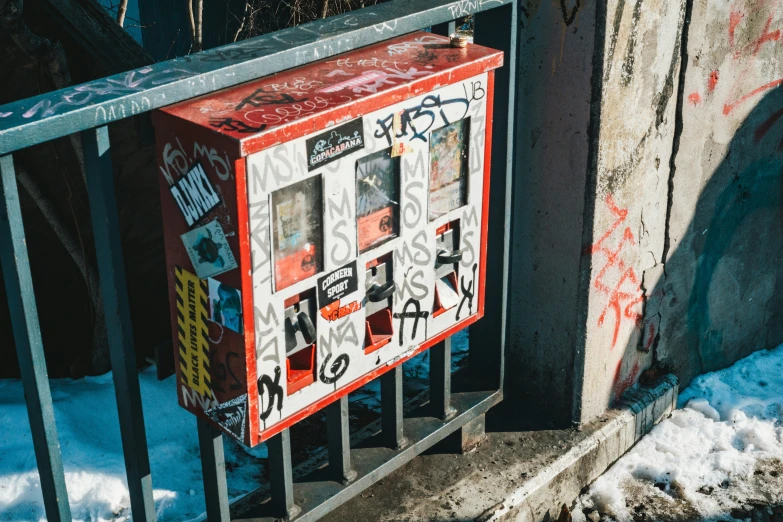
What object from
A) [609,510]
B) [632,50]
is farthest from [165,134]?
[609,510]

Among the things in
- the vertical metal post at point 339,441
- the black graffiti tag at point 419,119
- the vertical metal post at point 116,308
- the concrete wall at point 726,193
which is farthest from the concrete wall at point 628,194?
the vertical metal post at point 116,308

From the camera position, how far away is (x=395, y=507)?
3094mm

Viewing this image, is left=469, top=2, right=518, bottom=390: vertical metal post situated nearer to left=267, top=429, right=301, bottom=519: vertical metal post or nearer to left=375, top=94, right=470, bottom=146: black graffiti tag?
left=375, top=94, right=470, bottom=146: black graffiti tag

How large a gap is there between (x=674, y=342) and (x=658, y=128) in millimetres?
1058

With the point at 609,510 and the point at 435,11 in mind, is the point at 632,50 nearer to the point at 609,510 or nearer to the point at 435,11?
the point at 435,11

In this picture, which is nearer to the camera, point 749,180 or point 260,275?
point 260,275

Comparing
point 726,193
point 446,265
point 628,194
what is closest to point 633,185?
point 628,194

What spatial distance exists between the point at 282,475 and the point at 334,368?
38 cm

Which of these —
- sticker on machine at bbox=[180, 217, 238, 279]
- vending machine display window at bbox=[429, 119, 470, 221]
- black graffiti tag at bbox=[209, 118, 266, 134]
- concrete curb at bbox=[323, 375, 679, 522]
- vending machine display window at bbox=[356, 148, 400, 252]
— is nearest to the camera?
black graffiti tag at bbox=[209, 118, 266, 134]

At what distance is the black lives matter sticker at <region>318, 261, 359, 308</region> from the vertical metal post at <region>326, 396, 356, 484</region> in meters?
0.42

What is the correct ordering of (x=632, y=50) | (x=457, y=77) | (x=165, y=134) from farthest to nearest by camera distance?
(x=632, y=50) → (x=457, y=77) → (x=165, y=134)

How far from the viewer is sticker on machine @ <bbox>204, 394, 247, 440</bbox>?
94.4 inches

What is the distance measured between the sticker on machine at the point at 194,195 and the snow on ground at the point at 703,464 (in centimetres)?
195

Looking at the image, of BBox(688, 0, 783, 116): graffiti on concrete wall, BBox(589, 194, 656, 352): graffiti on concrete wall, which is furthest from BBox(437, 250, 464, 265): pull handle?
BBox(688, 0, 783, 116): graffiti on concrete wall
